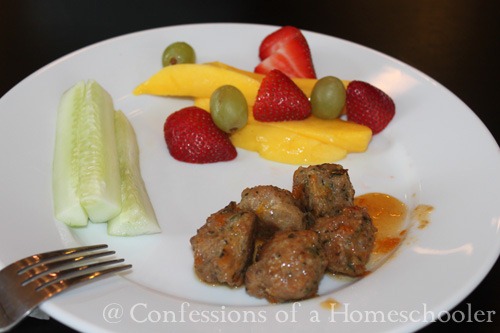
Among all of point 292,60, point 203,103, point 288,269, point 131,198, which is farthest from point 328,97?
point 288,269

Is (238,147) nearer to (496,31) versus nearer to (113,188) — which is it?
(113,188)

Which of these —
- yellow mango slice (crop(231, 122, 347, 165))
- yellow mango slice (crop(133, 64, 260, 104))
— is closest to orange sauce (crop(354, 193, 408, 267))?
yellow mango slice (crop(231, 122, 347, 165))

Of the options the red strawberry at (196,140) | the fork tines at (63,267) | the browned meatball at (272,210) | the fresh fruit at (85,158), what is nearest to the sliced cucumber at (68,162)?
the fresh fruit at (85,158)

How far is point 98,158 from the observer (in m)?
2.78

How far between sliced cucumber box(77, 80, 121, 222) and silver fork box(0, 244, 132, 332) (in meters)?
0.34

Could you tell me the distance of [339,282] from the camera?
237cm

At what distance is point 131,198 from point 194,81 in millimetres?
924

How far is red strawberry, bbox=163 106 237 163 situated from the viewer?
121 inches

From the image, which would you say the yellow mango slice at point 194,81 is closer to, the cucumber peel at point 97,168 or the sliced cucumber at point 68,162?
the cucumber peel at point 97,168

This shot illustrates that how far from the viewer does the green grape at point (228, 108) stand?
10.1ft

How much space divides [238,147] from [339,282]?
1085 mm

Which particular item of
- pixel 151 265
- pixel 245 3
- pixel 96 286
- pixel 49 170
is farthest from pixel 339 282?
pixel 245 3

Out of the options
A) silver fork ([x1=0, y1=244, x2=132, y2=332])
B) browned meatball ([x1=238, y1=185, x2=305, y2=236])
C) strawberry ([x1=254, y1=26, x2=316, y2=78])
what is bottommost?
silver fork ([x1=0, y1=244, x2=132, y2=332])

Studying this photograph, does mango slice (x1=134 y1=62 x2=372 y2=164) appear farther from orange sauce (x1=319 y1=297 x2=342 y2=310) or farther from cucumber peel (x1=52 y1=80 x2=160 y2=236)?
orange sauce (x1=319 y1=297 x2=342 y2=310)
